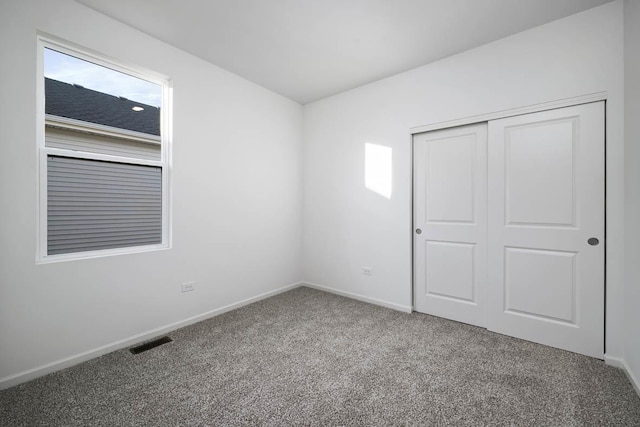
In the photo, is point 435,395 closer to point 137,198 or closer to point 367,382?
point 367,382

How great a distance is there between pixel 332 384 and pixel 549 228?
2.24 metres

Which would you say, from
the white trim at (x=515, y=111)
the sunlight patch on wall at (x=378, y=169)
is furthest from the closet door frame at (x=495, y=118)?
the sunlight patch on wall at (x=378, y=169)

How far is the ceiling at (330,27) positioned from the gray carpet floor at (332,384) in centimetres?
279

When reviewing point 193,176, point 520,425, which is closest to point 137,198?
point 193,176

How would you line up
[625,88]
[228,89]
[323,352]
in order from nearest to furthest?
[625,88]
[323,352]
[228,89]

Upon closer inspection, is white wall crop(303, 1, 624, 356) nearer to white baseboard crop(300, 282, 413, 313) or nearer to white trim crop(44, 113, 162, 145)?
white baseboard crop(300, 282, 413, 313)

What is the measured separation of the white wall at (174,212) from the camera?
1929 mm

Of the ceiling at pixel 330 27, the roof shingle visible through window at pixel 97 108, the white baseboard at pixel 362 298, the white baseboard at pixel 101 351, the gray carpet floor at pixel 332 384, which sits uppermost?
the ceiling at pixel 330 27

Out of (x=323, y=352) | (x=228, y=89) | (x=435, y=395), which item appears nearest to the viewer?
(x=435, y=395)

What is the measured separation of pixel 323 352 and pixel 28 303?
2197 millimetres

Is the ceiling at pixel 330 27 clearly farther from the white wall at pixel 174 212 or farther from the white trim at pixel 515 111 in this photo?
the white trim at pixel 515 111

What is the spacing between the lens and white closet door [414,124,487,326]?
2812 mm

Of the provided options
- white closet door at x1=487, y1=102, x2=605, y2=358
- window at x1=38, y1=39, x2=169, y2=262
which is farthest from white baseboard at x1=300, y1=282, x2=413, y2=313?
window at x1=38, y1=39, x2=169, y2=262

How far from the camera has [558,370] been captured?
207cm
